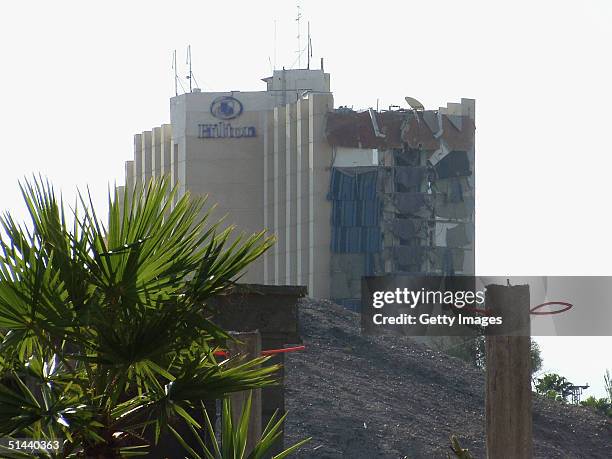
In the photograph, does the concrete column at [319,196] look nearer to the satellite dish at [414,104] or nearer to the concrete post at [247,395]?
the satellite dish at [414,104]

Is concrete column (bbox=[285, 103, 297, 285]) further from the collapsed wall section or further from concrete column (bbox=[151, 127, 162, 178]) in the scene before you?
concrete column (bbox=[151, 127, 162, 178])

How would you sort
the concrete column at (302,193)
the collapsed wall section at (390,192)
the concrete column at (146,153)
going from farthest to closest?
the concrete column at (146,153) → the concrete column at (302,193) → the collapsed wall section at (390,192)

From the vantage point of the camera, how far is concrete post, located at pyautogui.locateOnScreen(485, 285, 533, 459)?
6.74 meters

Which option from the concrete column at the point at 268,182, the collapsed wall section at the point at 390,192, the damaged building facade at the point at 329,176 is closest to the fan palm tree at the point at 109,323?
the damaged building facade at the point at 329,176

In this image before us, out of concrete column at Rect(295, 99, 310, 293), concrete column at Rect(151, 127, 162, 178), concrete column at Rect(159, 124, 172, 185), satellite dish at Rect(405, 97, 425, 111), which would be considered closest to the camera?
concrete column at Rect(295, 99, 310, 293)

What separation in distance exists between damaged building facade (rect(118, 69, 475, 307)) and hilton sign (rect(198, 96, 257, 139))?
0.26 ft

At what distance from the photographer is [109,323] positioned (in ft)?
22.6

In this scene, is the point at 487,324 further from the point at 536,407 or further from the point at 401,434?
the point at 536,407

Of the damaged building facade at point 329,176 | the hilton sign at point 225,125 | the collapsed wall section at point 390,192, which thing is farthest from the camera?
the hilton sign at point 225,125

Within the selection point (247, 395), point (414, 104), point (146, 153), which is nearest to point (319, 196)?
point (414, 104)

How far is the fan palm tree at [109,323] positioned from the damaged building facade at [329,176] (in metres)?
86.7

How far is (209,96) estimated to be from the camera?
342 ft

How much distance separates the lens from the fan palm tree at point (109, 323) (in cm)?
685

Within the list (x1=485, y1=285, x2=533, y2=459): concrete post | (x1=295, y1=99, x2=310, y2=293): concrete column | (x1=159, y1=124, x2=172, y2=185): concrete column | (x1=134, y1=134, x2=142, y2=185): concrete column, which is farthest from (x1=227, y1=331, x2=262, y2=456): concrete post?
(x1=134, y1=134, x2=142, y2=185): concrete column
